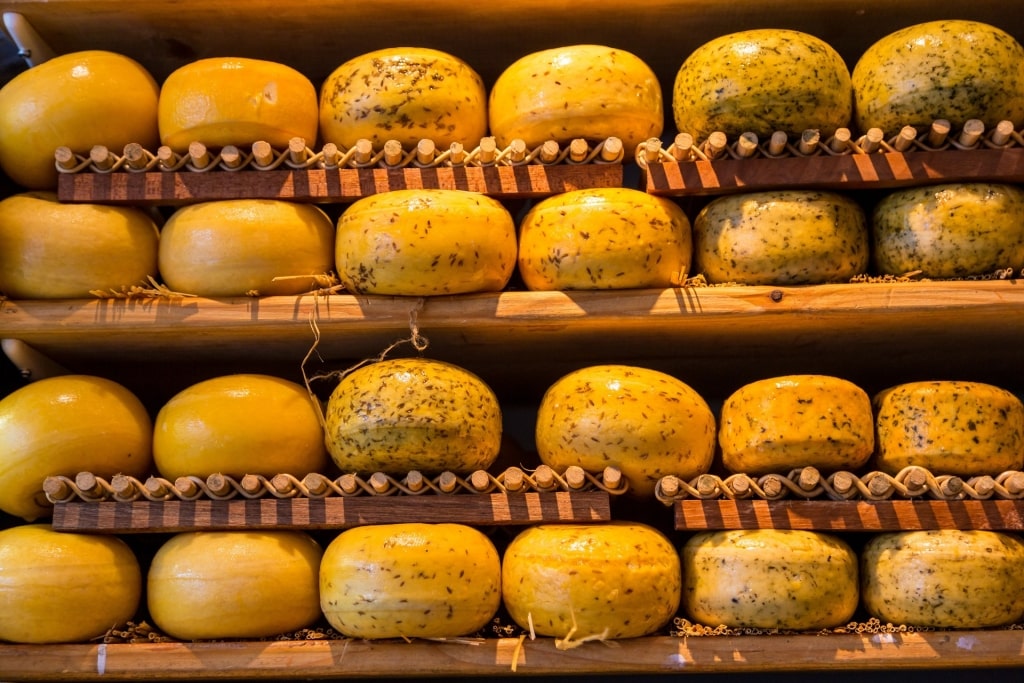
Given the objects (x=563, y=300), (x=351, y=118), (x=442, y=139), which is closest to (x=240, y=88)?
(x=351, y=118)

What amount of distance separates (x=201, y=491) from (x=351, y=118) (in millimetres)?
559

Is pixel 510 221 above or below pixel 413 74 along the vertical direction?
below

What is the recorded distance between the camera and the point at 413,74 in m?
1.16

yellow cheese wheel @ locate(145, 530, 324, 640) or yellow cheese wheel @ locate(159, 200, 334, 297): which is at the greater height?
yellow cheese wheel @ locate(159, 200, 334, 297)

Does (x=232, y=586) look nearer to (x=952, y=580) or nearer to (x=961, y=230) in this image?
(x=952, y=580)

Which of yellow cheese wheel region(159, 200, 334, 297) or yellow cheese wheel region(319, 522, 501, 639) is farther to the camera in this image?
yellow cheese wheel region(159, 200, 334, 297)

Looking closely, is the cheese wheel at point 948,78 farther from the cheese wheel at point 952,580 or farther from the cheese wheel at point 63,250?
the cheese wheel at point 63,250

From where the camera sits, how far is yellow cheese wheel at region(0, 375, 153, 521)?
111 centimetres

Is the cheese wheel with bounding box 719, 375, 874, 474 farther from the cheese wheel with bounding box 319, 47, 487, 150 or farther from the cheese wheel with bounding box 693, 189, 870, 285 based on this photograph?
the cheese wheel with bounding box 319, 47, 487, 150

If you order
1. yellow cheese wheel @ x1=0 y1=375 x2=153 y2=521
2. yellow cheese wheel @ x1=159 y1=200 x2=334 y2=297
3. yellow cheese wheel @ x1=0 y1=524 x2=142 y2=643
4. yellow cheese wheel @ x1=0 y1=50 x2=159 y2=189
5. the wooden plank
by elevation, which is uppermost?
yellow cheese wheel @ x1=0 y1=50 x2=159 y2=189

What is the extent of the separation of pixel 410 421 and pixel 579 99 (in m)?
0.50

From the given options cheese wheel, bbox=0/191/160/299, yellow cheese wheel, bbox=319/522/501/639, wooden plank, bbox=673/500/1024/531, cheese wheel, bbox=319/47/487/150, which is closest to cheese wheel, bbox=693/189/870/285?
wooden plank, bbox=673/500/1024/531

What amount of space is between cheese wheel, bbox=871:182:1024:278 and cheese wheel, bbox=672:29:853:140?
169 millimetres

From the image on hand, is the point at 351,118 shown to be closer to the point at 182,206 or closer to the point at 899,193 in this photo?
the point at 182,206
